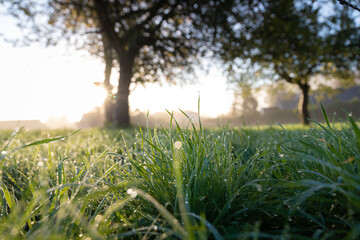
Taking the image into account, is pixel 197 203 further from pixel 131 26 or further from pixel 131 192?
pixel 131 26

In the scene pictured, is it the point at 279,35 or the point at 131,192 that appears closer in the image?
the point at 131,192

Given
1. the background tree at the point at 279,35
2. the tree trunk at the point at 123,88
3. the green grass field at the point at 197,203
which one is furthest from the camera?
the tree trunk at the point at 123,88

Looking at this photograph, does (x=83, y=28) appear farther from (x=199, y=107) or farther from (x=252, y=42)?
(x=199, y=107)

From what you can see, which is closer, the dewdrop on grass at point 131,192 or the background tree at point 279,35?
the dewdrop on grass at point 131,192

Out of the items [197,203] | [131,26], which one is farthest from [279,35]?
[197,203]

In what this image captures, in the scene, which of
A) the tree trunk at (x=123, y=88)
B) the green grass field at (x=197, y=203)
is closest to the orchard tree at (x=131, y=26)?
the tree trunk at (x=123, y=88)

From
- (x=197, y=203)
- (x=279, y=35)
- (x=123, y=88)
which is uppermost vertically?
(x=279, y=35)

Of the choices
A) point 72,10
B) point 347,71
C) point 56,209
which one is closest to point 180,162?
point 56,209

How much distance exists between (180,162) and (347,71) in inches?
644

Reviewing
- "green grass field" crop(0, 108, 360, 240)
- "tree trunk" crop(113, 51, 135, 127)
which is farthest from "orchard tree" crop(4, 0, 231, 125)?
"green grass field" crop(0, 108, 360, 240)

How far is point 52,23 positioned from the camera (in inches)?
413

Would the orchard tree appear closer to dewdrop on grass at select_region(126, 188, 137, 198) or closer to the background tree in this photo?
the background tree

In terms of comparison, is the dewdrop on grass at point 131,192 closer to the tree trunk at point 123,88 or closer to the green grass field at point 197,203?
the green grass field at point 197,203

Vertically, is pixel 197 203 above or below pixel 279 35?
below
